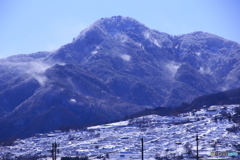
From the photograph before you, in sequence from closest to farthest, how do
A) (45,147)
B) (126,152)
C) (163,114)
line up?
(126,152) < (45,147) < (163,114)

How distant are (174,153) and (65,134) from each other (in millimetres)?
60873

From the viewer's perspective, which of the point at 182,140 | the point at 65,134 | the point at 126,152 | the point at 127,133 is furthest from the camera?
the point at 65,134

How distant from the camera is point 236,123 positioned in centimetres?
14050

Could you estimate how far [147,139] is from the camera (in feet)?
442

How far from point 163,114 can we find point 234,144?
72.6 meters

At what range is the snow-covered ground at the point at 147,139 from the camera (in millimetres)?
115250

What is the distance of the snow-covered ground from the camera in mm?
115250

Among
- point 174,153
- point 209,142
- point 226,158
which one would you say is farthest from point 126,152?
point 226,158

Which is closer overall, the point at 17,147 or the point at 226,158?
the point at 226,158

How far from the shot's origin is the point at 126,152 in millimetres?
117438

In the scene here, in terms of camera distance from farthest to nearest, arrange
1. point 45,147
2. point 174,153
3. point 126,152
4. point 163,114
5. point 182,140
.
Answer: point 163,114
point 45,147
point 182,140
point 126,152
point 174,153

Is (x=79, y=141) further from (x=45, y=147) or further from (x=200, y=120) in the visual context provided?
(x=200, y=120)

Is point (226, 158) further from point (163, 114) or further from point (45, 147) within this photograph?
point (163, 114)

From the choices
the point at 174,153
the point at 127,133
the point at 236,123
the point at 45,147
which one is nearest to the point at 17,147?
the point at 45,147
